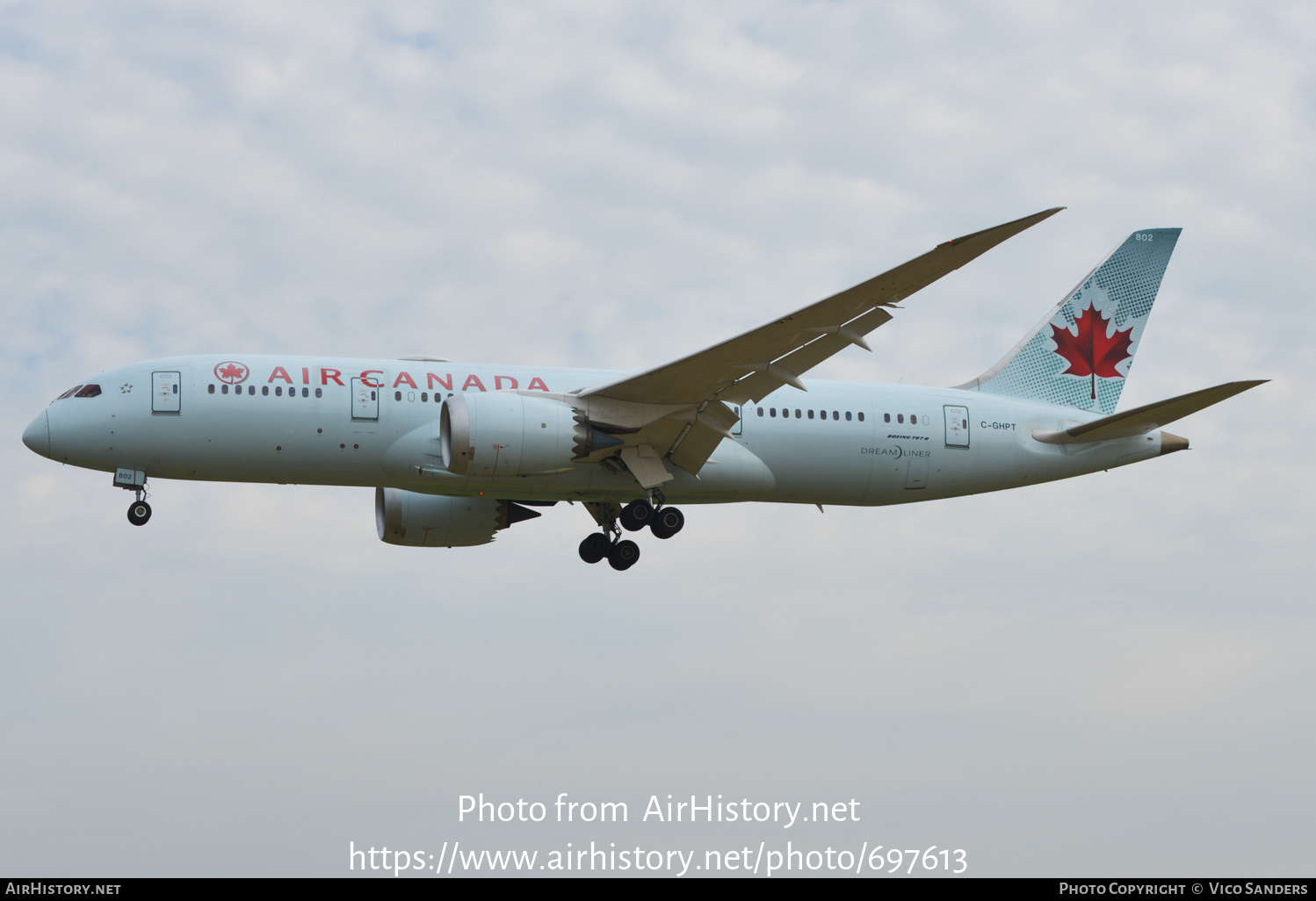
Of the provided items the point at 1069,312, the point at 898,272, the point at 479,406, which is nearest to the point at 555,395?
the point at 479,406

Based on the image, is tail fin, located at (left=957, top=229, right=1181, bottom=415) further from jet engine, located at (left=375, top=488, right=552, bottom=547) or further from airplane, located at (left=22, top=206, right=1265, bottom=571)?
jet engine, located at (left=375, top=488, right=552, bottom=547)

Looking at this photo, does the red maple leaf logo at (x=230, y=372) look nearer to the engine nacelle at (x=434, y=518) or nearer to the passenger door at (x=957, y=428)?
the engine nacelle at (x=434, y=518)

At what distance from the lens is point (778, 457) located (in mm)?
27953

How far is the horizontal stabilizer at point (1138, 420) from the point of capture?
89.0ft

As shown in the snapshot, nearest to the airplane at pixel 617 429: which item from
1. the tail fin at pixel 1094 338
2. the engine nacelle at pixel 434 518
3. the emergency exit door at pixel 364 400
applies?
the emergency exit door at pixel 364 400

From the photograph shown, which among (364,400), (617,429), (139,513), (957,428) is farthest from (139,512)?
(957,428)

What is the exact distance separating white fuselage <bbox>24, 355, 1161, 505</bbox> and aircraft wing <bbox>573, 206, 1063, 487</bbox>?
1.11 meters

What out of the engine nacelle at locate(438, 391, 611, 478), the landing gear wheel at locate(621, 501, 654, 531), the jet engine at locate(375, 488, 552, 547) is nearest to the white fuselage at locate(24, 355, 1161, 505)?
the landing gear wheel at locate(621, 501, 654, 531)

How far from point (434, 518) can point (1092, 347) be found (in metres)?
15.4

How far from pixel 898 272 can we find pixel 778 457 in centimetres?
706

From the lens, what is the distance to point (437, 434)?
2586 centimetres

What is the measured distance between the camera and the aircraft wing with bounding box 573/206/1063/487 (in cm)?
2178

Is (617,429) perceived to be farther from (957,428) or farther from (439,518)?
(957,428)

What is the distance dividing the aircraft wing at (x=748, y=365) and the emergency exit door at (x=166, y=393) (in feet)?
23.8
